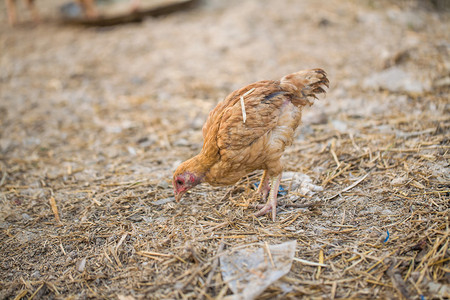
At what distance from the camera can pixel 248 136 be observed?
8.72ft

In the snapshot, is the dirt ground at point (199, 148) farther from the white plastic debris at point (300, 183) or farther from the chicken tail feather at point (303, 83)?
the chicken tail feather at point (303, 83)

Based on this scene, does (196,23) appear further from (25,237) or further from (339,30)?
(25,237)

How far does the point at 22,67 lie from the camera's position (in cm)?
660

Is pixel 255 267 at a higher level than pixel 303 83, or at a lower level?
lower

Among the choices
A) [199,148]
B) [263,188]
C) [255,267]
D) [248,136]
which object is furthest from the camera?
[199,148]

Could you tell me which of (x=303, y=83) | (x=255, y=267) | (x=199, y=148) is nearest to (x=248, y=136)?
(x=303, y=83)

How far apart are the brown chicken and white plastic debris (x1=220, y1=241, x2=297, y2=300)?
1.59 ft

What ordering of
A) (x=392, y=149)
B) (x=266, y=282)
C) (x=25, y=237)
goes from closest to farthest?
(x=266, y=282) → (x=25, y=237) → (x=392, y=149)

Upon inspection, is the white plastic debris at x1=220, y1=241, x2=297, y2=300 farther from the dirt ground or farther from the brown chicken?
the brown chicken

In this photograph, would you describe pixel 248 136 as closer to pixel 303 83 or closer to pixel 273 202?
pixel 273 202

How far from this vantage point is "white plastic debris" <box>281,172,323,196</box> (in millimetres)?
3072

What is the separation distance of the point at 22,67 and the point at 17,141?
9.38 feet

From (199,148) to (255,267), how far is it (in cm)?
195

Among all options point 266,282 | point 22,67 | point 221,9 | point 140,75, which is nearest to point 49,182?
point 266,282
